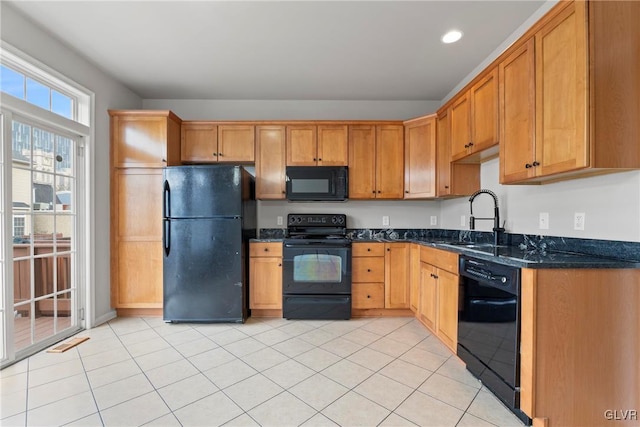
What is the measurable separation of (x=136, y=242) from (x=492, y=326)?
338 cm

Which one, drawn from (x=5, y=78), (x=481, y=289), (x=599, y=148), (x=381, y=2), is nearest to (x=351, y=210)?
(x=481, y=289)

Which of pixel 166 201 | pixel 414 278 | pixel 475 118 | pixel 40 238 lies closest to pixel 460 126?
pixel 475 118

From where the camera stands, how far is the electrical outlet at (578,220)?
1.66 metres

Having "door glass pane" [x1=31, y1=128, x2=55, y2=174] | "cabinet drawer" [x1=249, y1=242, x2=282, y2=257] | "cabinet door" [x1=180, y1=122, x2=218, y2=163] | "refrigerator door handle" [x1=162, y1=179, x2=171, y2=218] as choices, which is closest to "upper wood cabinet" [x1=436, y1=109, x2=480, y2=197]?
"cabinet drawer" [x1=249, y1=242, x2=282, y2=257]

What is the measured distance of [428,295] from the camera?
254 centimetres

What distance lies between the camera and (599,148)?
1332mm

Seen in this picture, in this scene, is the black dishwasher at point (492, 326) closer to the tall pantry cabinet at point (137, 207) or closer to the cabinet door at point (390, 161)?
the cabinet door at point (390, 161)

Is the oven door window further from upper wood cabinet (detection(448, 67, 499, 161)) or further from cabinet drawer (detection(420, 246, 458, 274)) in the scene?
upper wood cabinet (detection(448, 67, 499, 161))

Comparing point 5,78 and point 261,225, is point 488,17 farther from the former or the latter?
point 5,78

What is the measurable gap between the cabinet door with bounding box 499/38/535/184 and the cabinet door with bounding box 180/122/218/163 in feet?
9.59

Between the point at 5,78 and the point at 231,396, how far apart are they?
286 cm

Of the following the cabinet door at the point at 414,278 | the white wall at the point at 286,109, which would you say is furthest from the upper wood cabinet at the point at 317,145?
the cabinet door at the point at 414,278

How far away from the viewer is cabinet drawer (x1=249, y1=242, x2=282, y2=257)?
117 inches

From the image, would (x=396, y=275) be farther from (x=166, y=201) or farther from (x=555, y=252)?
(x=166, y=201)
